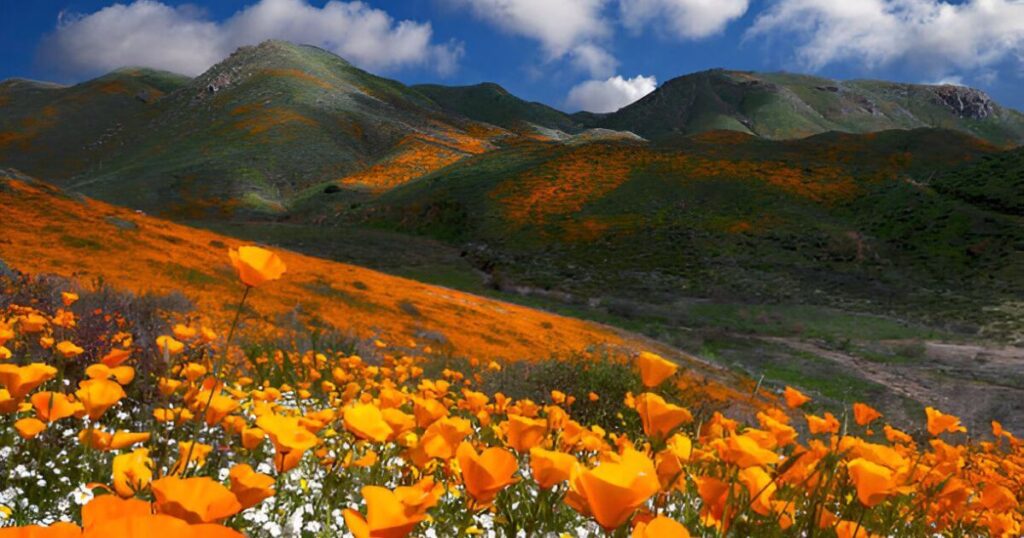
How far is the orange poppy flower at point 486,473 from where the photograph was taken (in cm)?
122

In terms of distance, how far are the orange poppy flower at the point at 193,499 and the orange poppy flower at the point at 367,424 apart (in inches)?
23.1

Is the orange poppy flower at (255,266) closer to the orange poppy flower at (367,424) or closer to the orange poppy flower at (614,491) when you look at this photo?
the orange poppy flower at (367,424)

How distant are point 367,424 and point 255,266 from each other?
48 centimetres

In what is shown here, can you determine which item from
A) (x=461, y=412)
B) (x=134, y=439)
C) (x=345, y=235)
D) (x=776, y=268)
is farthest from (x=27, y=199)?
(x=776, y=268)

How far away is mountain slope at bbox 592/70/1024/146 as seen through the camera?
13500 cm

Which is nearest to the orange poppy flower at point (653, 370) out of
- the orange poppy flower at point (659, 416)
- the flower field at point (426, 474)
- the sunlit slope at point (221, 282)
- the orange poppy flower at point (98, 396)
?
the flower field at point (426, 474)

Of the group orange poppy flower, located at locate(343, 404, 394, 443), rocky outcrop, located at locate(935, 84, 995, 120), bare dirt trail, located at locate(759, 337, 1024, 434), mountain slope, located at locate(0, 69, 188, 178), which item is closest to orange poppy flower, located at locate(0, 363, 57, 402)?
orange poppy flower, located at locate(343, 404, 394, 443)

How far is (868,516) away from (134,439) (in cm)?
257

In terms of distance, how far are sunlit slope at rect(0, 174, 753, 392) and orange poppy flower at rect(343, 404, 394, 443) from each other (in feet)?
28.6

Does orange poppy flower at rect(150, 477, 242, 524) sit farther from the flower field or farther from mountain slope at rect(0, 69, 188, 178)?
mountain slope at rect(0, 69, 188, 178)

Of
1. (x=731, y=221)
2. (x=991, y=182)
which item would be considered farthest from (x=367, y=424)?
(x=991, y=182)

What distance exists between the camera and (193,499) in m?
0.87

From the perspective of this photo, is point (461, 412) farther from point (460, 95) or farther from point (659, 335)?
point (460, 95)

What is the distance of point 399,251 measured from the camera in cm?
3297
